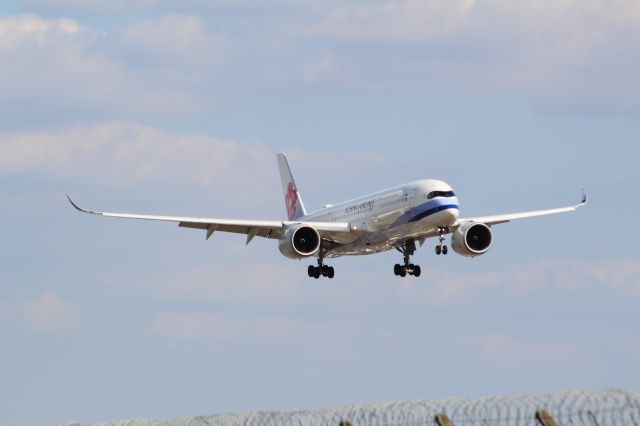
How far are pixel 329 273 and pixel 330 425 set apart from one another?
176 ft

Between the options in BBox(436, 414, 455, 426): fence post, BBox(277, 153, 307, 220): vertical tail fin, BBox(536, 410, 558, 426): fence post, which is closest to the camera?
BBox(536, 410, 558, 426): fence post

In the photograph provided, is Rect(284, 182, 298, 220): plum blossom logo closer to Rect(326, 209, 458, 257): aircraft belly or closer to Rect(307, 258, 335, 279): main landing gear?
Rect(307, 258, 335, 279): main landing gear

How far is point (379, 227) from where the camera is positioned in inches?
2498

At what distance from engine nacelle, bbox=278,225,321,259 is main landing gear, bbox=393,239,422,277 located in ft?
18.7

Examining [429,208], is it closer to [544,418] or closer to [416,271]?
[416,271]

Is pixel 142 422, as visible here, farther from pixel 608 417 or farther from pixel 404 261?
pixel 404 261

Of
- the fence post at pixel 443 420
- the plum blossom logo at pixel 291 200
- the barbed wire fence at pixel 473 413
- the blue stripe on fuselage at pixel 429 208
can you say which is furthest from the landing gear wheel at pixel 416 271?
the fence post at pixel 443 420

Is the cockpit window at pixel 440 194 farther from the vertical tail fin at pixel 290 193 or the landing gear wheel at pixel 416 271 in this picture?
the vertical tail fin at pixel 290 193

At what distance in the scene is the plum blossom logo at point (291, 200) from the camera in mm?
86419

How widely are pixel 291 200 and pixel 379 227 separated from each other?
25.4 metres

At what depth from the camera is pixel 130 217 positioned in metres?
64.9

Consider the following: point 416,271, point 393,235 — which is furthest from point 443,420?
point 416,271

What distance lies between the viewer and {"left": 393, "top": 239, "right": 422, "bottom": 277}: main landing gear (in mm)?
68644

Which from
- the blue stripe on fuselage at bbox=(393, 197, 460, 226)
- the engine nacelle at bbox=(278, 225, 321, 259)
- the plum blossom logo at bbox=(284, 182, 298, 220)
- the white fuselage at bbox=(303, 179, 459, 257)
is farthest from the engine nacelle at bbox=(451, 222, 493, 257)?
the plum blossom logo at bbox=(284, 182, 298, 220)
